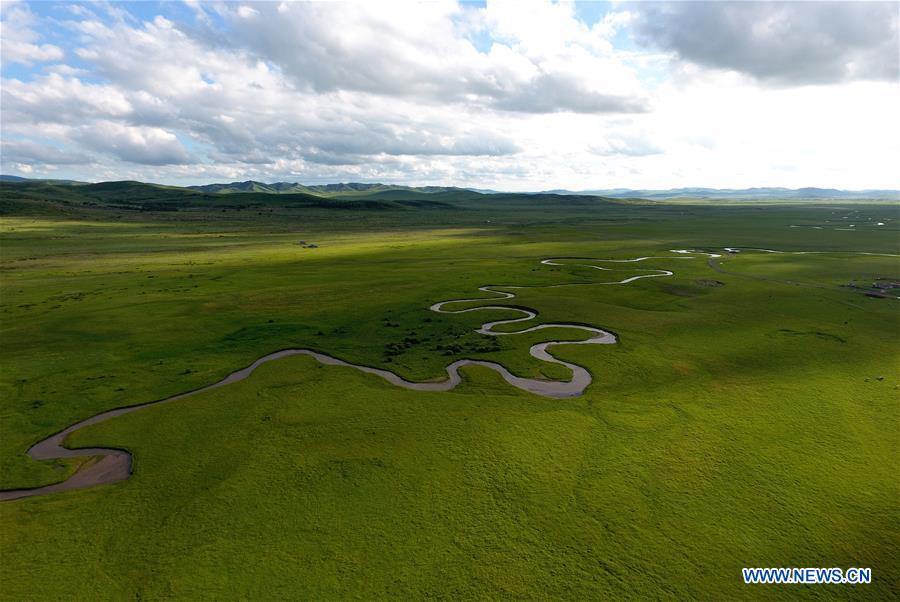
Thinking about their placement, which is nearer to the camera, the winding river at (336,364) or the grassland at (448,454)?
the grassland at (448,454)

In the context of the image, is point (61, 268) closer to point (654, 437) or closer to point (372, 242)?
point (372, 242)

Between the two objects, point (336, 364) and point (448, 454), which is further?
point (336, 364)

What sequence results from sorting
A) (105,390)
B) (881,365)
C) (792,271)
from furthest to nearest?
(792,271), (881,365), (105,390)

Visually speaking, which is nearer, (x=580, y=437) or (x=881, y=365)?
(x=580, y=437)

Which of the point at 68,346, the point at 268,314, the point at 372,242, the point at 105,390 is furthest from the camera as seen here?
the point at 372,242

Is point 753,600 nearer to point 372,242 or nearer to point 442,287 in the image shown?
point 442,287

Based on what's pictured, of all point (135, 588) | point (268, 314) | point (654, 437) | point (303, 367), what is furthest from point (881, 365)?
point (268, 314)

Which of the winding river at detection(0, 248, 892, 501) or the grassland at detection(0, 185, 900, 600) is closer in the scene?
the grassland at detection(0, 185, 900, 600)

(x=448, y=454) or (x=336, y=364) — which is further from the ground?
(x=336, y=364)
